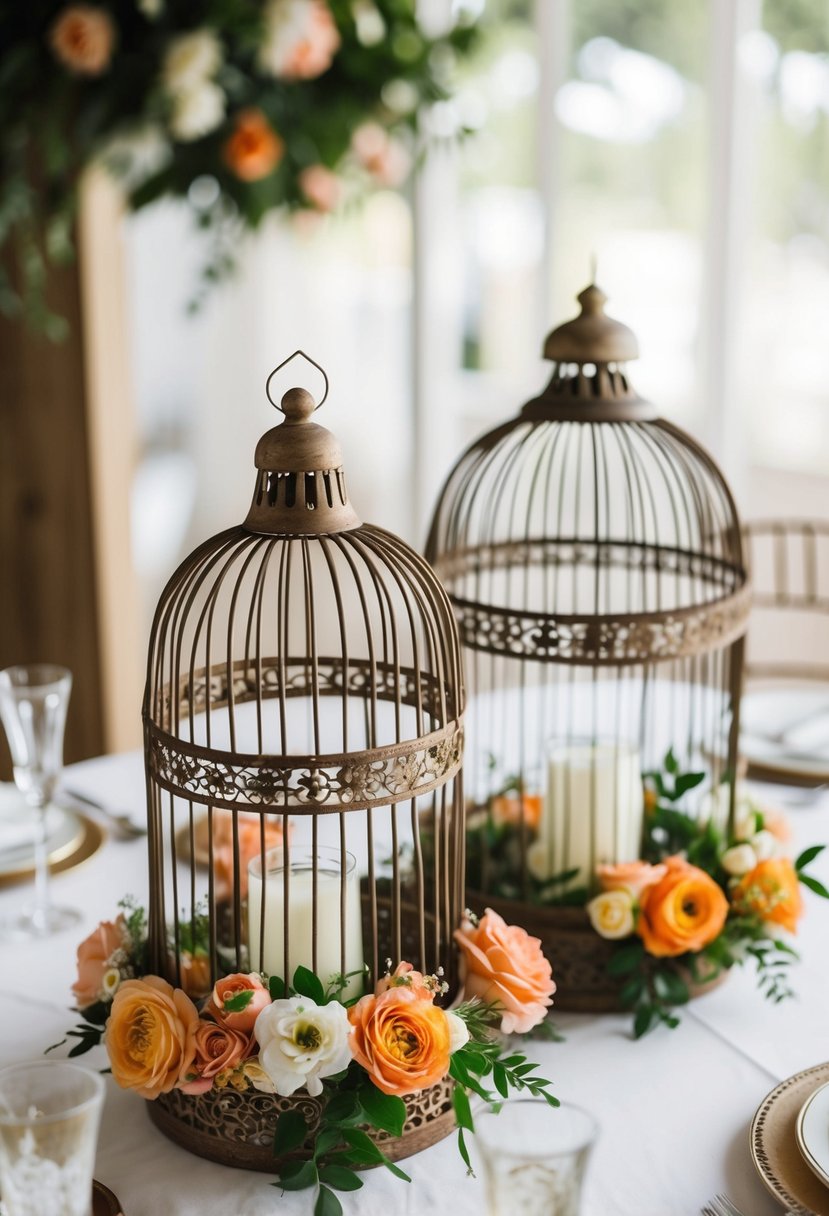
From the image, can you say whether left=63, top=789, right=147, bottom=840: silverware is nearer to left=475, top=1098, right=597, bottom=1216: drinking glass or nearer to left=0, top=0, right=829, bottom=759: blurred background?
left=475, top=1098, right=597, bottom=1216: drinking glass

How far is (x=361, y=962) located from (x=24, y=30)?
7.72 feet

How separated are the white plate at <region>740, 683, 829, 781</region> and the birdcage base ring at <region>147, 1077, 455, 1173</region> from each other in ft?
2.75

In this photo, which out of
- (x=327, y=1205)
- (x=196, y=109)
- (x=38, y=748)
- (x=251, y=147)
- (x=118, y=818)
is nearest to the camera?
(x=327, y=1205)

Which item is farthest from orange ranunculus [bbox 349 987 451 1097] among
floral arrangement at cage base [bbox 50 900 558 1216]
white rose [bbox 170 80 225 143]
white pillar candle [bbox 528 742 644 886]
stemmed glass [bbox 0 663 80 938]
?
white rose [bbox 170 80 225 143]

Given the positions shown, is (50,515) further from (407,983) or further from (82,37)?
(407,983)

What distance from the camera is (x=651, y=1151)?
100 cm

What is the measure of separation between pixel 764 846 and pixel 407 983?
0.48m

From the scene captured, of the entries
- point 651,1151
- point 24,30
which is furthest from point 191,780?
point 24,30

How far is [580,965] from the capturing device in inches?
48.0

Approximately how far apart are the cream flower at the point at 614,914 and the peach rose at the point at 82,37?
6.94 feet

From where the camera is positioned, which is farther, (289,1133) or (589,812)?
(589,812)

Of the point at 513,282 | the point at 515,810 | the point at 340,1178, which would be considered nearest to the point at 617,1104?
the point at 340,1178

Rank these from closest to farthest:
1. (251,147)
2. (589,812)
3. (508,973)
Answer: (508,973) → (589,812) → (251,147)

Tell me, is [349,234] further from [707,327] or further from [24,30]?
[24,30]
